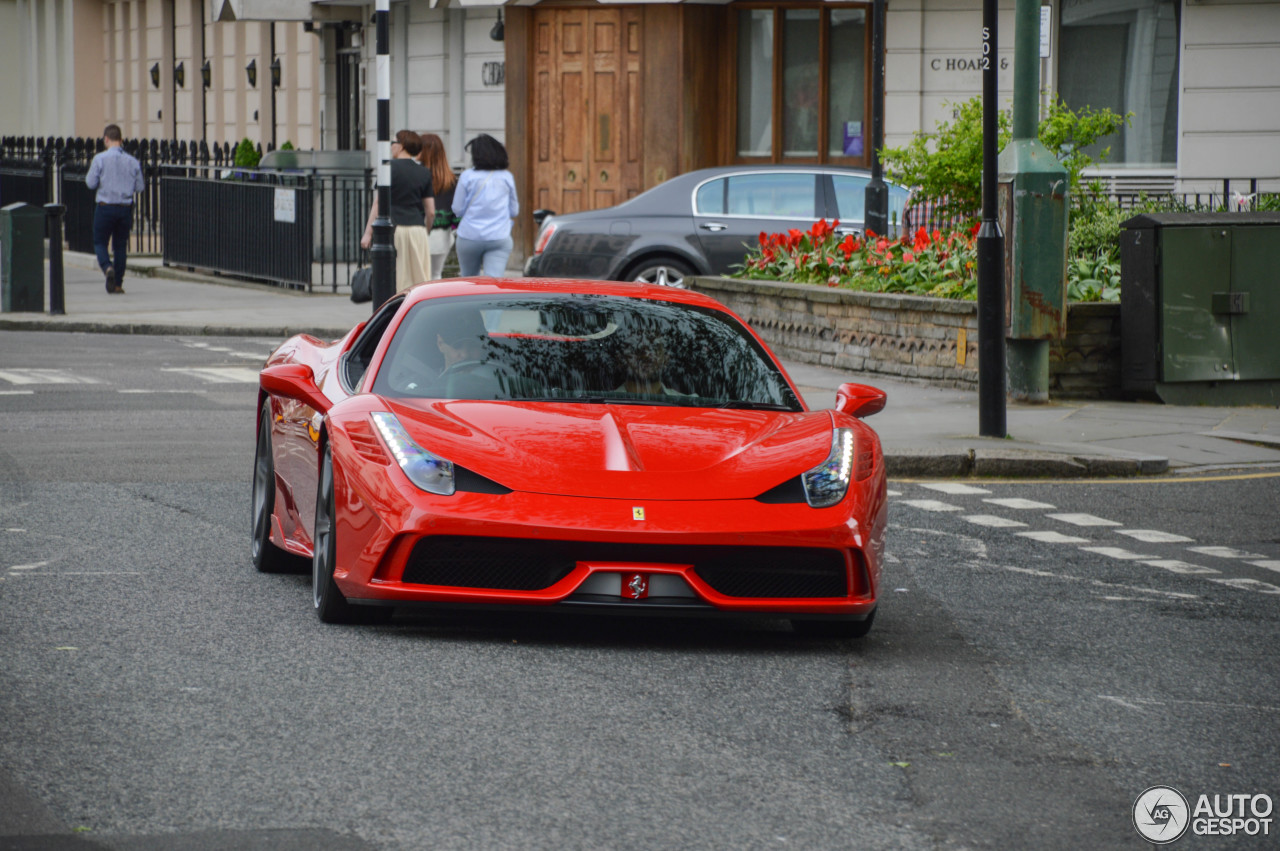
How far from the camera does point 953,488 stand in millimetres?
11031

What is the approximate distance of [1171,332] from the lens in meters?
14.3

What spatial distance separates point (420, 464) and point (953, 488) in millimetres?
5278

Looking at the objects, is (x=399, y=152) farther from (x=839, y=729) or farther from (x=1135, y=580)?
(x=839, y=729)

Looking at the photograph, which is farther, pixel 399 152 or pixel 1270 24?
pixel 1270 24

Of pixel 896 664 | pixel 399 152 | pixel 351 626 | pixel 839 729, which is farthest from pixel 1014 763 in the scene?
pixel 399 152

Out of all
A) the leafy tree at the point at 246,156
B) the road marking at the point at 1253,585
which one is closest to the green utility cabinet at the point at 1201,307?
the road marking at the point at 1253,585

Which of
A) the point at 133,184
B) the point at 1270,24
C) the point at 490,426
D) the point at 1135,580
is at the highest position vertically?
the point at 1270,24

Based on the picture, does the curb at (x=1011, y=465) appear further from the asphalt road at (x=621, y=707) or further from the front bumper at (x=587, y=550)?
the front bumper at (x=587, y=550)

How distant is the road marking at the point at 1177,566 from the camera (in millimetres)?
8523

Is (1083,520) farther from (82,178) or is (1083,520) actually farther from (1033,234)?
(82,178)

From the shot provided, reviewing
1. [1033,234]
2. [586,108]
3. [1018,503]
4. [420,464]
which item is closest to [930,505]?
[1018,503]

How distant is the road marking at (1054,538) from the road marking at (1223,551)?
1.62 ft

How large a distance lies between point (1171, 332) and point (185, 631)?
31.0ft

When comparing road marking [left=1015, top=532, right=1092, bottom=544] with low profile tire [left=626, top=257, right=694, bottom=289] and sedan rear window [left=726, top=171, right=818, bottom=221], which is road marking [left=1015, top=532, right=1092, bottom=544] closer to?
→ low profile tire [left=626, top=257, right=694, bottom=289]
